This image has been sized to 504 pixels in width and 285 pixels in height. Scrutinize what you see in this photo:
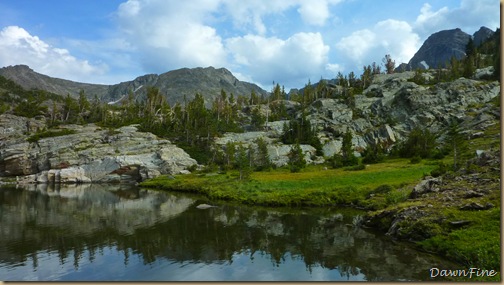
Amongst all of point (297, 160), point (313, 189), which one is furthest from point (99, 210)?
point (297, 160)

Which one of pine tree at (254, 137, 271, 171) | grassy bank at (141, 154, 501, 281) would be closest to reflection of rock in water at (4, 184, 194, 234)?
grassy bank at (141, 154, 501, 281)

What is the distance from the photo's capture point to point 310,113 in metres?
160

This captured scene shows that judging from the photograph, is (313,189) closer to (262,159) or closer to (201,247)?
(201,247)

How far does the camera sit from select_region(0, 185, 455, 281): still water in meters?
26.3

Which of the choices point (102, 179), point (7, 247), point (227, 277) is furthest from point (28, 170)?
point (227, 277)

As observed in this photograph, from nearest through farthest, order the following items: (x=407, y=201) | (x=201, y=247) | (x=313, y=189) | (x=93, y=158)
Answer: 1. (x=201, y=247)
2. (x=407, y=201)
3. (x=313, y=189)
4. (x=93, y=158)

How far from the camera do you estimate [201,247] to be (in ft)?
110

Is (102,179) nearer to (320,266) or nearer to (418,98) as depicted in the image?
(320,266)

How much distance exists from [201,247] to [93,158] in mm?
95223

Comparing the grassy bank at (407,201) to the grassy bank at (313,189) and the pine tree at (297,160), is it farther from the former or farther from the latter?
the pine tree at (297,160)

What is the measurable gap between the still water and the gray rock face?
54182 millimetres

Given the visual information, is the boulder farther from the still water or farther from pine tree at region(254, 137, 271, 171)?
pine tree at region(254, 137, 271, 171)

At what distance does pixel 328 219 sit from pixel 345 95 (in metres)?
144

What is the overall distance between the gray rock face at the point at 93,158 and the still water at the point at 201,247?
54.2m
